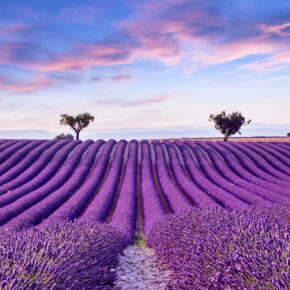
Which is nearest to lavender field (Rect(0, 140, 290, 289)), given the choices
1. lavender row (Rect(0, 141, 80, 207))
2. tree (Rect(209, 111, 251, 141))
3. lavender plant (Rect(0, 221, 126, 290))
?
lavender row (Rect(0, 141, 80, 207))

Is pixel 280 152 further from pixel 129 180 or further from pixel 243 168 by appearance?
pixel 129 180

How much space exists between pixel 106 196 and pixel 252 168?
11.3 m

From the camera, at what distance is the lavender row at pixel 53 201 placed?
9.77m

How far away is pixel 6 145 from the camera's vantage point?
25.2 meters

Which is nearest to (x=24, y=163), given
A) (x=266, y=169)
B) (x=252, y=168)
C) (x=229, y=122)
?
(x=252, y=168)

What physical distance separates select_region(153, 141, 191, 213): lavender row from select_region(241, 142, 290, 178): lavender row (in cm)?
715

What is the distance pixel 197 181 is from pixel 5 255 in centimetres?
1423

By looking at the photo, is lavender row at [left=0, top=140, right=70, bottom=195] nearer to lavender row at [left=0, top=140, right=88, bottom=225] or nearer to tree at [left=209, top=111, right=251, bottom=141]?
lavender row at [left=0, top=140, right=88, bottom=225]

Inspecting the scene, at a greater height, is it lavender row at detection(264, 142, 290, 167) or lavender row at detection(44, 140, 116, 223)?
lavender row at detection(264, 142, 290, 167)

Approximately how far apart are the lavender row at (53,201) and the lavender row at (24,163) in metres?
3.40

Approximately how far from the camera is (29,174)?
1830 cm

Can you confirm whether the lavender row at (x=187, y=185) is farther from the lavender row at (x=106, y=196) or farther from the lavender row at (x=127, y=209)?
the lavender row at (x=106, y=196)

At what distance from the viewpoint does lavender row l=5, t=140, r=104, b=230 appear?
9773mm

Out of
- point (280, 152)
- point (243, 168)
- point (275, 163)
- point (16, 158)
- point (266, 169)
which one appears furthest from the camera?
point (280, 152)
